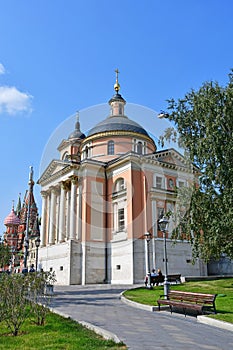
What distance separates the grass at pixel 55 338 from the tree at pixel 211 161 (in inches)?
405

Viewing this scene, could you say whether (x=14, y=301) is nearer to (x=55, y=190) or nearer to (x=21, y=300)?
(x=21, y=300)

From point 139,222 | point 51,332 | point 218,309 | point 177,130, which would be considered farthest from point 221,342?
point 139,222

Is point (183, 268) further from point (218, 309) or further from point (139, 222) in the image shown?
point (218, 309)

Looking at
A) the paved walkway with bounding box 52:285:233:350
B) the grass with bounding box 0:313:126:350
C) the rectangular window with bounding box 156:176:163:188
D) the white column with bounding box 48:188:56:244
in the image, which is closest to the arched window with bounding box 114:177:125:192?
the rectangular window with bounding box 156:176:163:188

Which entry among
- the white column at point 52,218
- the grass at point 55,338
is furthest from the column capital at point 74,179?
the grass at point 55,338

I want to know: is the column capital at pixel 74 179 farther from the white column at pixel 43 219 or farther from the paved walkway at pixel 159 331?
the paved walkway at pixel 159 331

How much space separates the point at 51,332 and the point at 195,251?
13.7 m

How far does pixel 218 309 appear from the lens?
12617mm

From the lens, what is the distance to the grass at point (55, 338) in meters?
6.84

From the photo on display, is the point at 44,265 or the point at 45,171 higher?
the point at 45,171

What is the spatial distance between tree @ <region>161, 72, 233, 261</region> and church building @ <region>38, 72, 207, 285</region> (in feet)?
39.2

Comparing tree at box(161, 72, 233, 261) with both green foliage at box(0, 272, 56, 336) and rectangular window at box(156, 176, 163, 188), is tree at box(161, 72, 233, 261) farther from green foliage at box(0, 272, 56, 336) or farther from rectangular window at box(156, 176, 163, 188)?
rectangular window at box(156, 176, 163, 188)

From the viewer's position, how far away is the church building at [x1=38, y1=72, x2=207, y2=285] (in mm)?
33094

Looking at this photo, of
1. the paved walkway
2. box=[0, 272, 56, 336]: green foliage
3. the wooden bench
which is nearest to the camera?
the paved walkway
